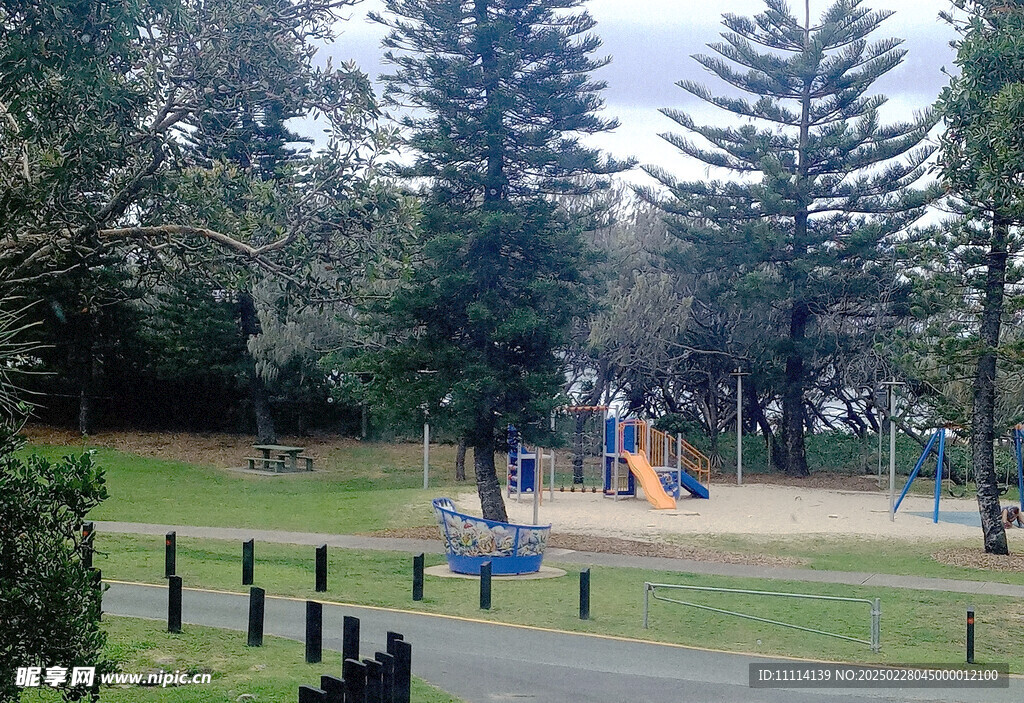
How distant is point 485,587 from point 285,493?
17.9m

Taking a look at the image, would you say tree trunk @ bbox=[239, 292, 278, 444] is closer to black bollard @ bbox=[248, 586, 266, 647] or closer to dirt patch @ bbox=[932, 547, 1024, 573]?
dirt patch @ bbox=[932, 547, 1024, 573]

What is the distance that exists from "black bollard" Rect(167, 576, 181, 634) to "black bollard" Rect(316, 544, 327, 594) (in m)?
3.28

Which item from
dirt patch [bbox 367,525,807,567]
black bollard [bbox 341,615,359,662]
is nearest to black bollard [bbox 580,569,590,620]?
black bollard [bbox 341,615,359,662]

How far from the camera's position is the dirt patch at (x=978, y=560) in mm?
19203

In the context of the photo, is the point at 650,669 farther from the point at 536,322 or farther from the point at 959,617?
the point at 536,322

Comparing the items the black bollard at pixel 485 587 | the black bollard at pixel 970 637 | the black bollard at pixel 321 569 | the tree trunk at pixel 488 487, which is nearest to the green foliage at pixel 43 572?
the black bollard at pixel 485 587

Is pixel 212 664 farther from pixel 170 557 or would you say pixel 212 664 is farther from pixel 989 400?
pixel 989 400

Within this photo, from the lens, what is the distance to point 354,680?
747 centimetres

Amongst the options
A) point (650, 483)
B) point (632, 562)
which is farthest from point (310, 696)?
point (650, 483)

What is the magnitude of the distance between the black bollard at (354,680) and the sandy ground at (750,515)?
15.4 meters

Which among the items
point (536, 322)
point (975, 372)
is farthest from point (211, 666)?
point (975, 372)

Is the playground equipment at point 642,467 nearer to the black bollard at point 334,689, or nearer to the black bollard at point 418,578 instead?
the black bollard at point 418,578

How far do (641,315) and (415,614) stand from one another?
27247 millimetres

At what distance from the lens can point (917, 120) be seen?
40500 millimetres
